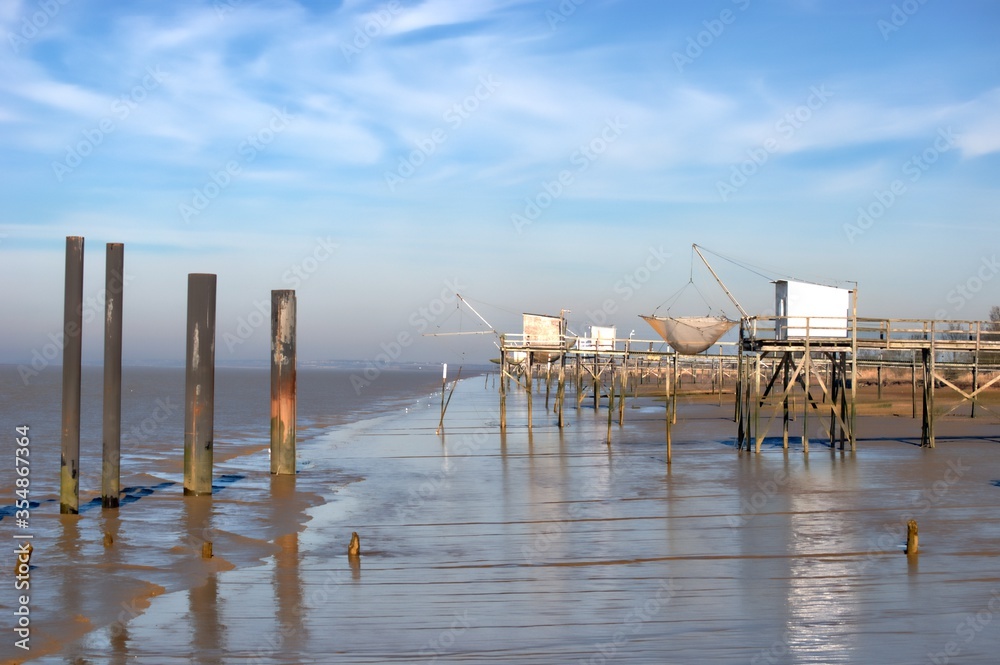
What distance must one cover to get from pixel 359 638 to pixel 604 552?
5.10m

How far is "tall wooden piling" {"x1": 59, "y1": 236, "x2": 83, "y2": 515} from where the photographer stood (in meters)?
16.1

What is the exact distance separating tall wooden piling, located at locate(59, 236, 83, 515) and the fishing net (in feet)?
78.7

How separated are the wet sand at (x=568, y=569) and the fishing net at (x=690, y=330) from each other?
11424 millimetres

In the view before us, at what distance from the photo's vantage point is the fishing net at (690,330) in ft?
118

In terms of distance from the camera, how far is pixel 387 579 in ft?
41.1

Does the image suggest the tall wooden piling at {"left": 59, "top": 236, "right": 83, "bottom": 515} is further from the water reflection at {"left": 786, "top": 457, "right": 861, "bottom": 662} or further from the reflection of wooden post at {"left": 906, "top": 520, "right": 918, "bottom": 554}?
the reflection of wooden post at {"left": 906, "top": 520, "right": 918, "bottom": 554}

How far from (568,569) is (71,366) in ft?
29.4

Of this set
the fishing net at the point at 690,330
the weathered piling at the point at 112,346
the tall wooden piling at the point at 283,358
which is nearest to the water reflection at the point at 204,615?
the weathered piling at the point at 112,346

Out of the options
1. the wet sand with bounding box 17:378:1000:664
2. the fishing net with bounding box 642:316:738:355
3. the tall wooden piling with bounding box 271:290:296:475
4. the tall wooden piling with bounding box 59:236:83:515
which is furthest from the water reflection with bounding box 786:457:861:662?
the fishing net with bounding box 642:316:738:355

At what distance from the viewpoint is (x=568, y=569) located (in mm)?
13070

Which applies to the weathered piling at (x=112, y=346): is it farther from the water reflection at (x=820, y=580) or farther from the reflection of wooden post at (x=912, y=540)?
the reflection of wooden post at (x=912, y=540)

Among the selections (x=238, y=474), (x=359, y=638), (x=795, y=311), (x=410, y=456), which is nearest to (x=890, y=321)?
(x=795, y=311)

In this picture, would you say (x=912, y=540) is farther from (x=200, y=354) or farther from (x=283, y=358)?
(x=283, y=358)

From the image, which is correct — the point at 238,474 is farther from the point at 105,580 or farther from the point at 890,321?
the point at 890,321
